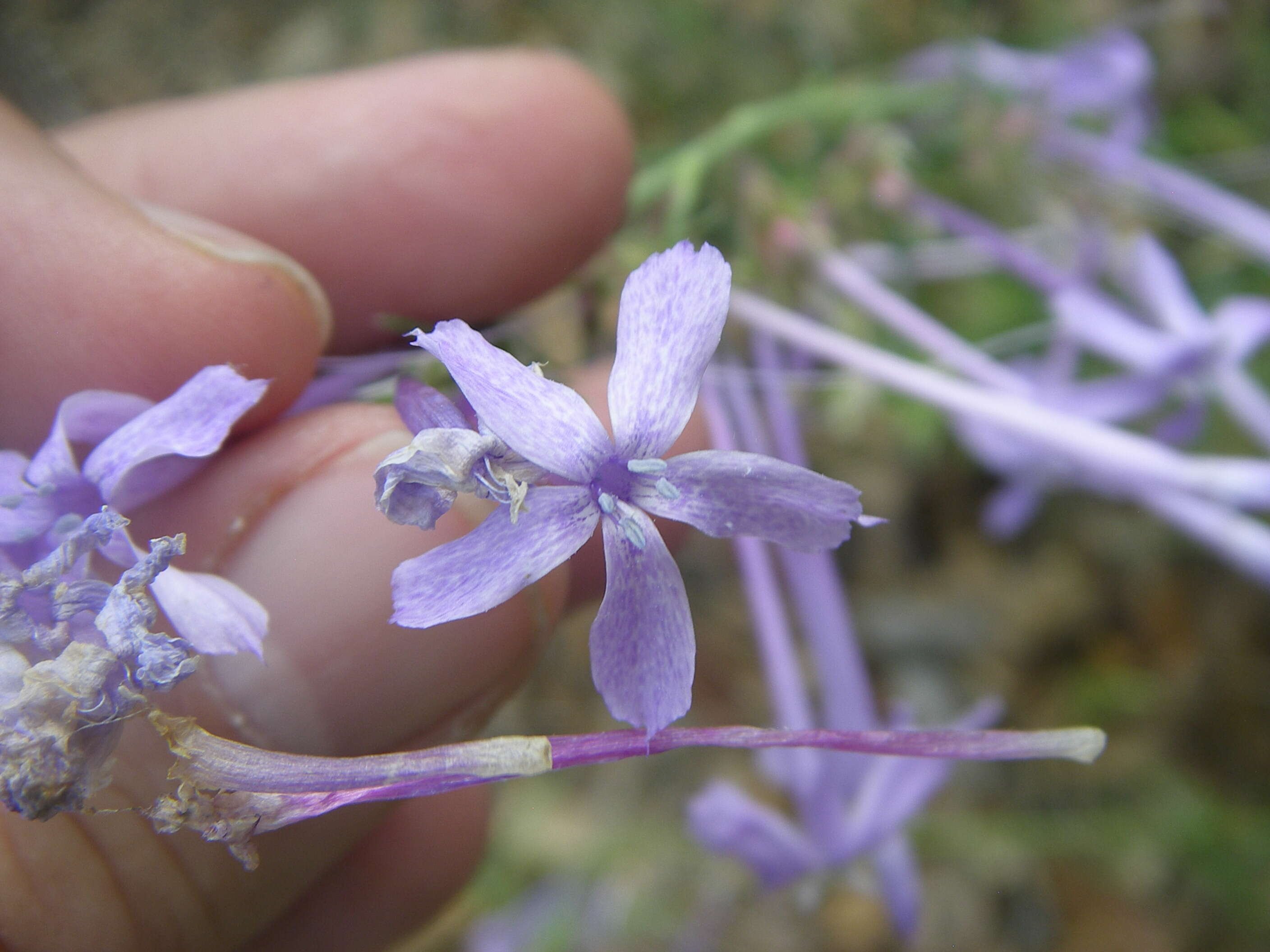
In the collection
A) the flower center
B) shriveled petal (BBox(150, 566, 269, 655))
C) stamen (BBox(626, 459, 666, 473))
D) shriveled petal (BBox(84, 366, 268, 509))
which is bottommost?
→ shriveled petal (BBox(150, 566, 269, 655))

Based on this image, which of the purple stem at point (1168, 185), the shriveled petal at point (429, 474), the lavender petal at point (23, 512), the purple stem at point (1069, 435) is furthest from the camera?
the purple stem at point (1168, 185)

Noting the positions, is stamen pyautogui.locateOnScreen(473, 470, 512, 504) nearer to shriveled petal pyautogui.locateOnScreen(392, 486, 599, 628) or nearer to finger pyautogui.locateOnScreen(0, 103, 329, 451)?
shriveled petal pyautogui.locateOnScreen(392, 486, 599, 628)

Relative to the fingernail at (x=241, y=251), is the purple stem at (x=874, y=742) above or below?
below

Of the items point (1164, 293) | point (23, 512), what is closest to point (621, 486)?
point (23, 512)

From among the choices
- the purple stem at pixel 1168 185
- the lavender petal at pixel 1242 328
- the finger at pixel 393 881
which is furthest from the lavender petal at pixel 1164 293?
the finger at pixel 393 881

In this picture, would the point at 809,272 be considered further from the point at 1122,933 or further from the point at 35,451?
the point at 1122,933

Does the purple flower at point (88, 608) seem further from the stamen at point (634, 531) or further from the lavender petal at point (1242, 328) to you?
the lavender petal at point (1242, 328)

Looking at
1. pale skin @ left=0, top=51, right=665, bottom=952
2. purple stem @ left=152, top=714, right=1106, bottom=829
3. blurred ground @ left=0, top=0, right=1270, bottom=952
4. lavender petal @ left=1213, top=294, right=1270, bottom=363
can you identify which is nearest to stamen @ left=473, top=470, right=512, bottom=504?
purple stem @ left=152, top=714, right=1106, bottom=829
